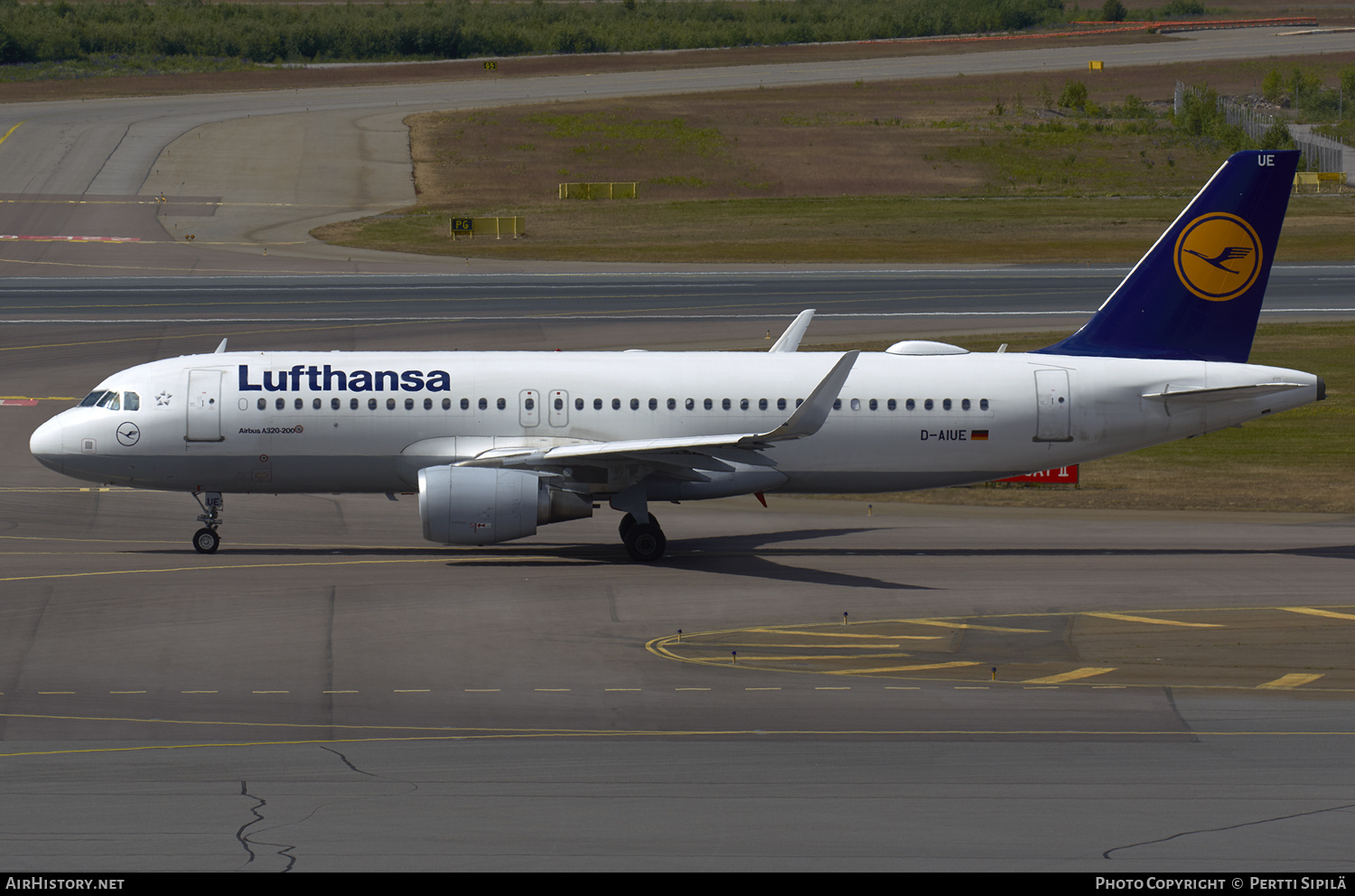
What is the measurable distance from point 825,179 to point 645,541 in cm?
8506

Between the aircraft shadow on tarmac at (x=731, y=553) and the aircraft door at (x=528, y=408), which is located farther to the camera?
the aircraft door at (x=528, y=408)

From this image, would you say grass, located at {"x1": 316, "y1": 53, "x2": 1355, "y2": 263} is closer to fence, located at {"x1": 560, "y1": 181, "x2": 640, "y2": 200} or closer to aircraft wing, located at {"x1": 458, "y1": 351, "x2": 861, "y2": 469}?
fence, located at {"x1": 560, "y1": 181, "x2": 640, "y2": 200}

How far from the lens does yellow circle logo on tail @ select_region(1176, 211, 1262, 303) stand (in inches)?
1422

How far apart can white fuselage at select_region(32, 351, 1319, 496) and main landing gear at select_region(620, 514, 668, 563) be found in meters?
1.17

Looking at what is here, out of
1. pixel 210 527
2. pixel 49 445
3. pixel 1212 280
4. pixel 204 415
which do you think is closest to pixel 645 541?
pixel 210 527

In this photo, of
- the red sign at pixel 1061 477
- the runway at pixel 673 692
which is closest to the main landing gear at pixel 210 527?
the runway at pixel 673 692

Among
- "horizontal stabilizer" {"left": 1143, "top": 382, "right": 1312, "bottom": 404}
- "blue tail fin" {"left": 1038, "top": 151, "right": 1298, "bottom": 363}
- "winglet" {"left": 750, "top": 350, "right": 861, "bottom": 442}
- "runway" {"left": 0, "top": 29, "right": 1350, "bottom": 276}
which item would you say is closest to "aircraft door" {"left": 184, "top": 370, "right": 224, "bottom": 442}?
"winglet" {"left": 750, "top": 350, "right": 861, "bottom": 442}

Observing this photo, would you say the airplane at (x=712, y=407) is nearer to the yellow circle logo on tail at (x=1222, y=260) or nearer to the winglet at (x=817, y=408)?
the yellow circle logo on tail at (x=1222, y=260)

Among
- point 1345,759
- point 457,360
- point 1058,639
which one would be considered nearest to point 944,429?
point 1058,639

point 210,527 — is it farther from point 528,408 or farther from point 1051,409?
point 1051,409

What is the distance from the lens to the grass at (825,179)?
312 ft

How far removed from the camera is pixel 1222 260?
3619 centimetres

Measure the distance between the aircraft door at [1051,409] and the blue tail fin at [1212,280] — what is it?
154cm

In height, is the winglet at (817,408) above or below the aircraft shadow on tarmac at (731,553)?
above
